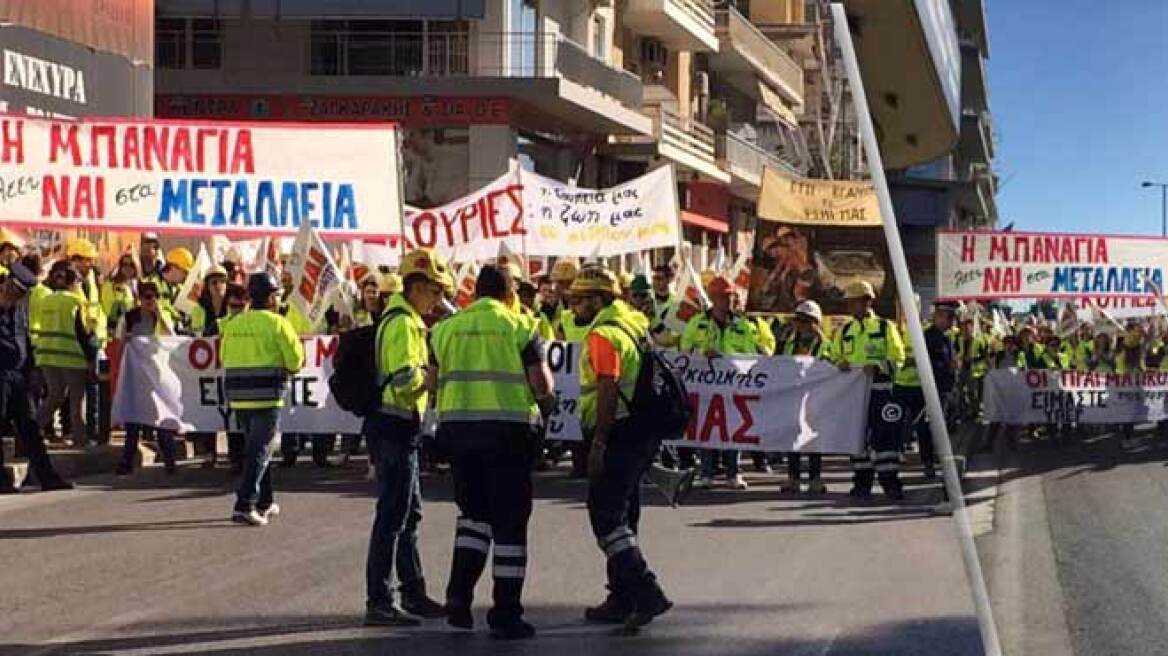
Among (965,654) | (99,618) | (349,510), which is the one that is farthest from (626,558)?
(349,510)

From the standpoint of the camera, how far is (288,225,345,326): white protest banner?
15391mm

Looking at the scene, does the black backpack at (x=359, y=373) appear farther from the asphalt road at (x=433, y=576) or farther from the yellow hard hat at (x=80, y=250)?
the yellow hard hat at (x=80, y=250)

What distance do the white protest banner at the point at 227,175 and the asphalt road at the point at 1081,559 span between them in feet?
21.5

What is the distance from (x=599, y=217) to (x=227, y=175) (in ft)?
22.5

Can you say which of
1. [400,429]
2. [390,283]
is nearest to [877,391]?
[390,283]

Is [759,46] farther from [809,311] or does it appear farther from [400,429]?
[400,429]

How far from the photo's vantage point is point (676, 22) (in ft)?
141

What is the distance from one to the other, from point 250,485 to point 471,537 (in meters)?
4.13

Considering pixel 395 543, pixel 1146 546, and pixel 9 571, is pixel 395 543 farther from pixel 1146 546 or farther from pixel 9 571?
pixel 1146 546

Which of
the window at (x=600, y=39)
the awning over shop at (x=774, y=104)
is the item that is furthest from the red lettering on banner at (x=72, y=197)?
the awning over shop at (x=774, y=104)

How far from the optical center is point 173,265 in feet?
56.0

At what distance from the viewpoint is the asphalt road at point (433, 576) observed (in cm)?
798

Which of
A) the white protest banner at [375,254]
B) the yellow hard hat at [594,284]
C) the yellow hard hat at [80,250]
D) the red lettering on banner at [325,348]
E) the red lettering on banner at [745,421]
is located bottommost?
the red lettering on banner at [745,421]

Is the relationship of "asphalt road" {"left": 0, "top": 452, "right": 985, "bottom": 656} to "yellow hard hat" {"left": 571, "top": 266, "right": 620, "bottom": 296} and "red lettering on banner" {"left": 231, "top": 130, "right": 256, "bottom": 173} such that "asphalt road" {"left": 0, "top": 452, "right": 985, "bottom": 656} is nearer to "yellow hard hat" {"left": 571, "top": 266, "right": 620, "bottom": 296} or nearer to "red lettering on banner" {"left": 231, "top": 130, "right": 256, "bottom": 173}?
"yellow hard hat" {"left": 571, "top": 266, "right": 620, "bottom": 296}
